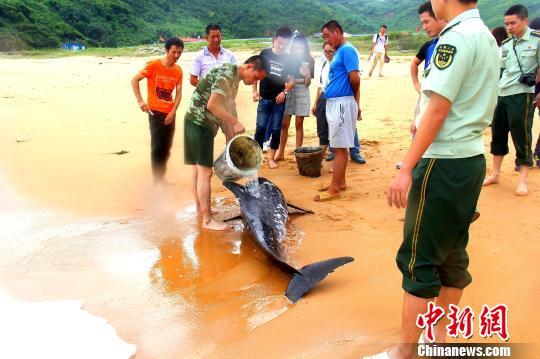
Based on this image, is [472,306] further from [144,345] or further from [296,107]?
[296,107]

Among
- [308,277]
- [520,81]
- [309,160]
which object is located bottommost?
[308,277]

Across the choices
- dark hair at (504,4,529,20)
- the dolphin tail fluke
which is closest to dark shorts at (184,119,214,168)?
the dolphin tail fluke

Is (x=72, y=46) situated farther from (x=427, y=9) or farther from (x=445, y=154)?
(x=445, y=154)

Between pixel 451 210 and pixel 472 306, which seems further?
pixel 472 306

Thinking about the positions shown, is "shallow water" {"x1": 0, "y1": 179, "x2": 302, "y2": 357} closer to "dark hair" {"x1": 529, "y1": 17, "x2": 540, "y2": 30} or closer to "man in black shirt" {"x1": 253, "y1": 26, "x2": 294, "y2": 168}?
"man in black shirt" {"x1": 253, "y1": 26, "x2": 294, "y2": 168}

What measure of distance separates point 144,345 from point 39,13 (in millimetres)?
47752

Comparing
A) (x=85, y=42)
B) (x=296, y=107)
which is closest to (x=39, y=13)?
(x=85, y=42)

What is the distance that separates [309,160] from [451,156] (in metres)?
4.15

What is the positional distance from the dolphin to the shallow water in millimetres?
126

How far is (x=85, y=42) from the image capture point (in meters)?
44.1

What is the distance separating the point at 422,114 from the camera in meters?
2.25

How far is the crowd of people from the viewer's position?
7.16 feet

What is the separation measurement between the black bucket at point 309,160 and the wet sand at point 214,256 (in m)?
0.18

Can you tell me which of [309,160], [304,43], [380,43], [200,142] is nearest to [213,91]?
[200,142]
